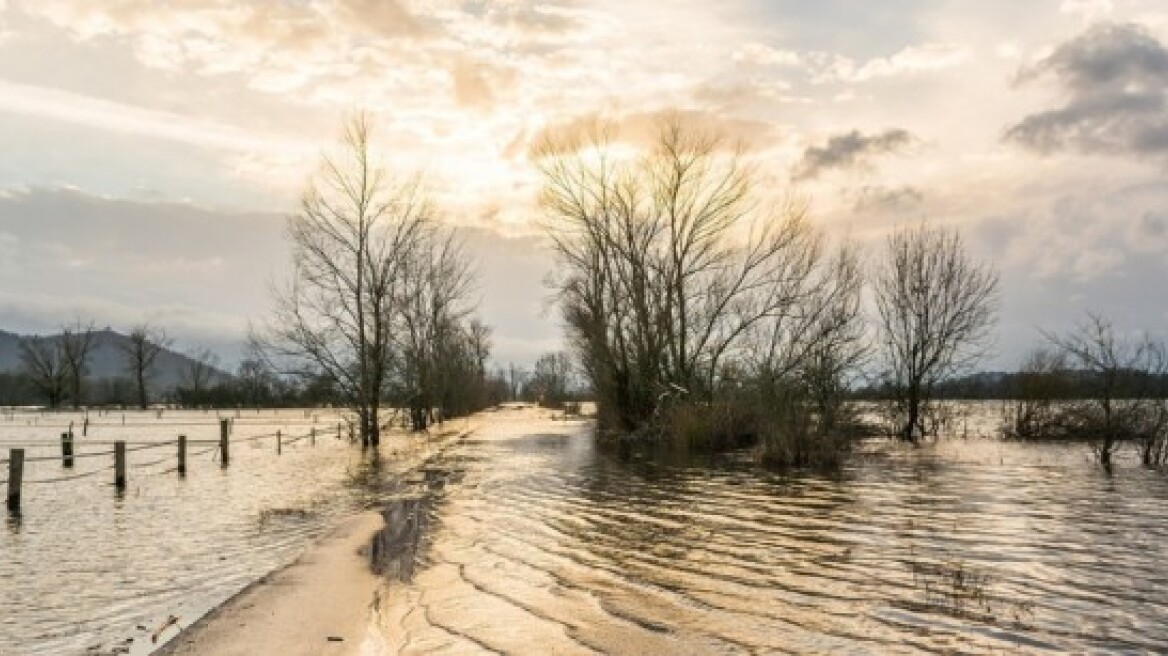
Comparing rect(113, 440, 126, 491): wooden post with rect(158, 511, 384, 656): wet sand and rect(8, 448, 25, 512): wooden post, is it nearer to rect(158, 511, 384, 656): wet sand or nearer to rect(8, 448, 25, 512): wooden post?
rect(8, 448, 25, 512): wooden post

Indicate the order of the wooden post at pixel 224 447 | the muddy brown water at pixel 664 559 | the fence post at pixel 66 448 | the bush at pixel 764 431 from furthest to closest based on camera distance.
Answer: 1. the wooden post at pixel 224 447
2. the fence post at pixel 66 448
3. the bush at pixel 764 431
4. the muddy brown water at pixel 664 559

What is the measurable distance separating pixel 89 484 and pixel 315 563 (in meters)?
14.6

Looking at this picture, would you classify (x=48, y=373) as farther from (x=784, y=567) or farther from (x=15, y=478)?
(x=784, y=567)

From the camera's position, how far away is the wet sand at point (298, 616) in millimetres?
6152

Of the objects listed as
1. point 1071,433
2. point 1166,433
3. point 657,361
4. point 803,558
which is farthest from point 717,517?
point 1071,433

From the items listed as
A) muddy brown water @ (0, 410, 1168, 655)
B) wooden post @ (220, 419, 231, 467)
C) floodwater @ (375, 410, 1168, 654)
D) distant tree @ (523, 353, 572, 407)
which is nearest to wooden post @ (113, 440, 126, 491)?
muddy brown water @ (0, 410, 1168, 655)

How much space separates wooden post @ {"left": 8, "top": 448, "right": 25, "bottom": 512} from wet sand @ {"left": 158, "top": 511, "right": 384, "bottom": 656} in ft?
30.9

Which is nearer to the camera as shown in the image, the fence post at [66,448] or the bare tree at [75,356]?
the fence post at [66,448]

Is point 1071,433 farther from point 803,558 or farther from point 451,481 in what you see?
point 803,558

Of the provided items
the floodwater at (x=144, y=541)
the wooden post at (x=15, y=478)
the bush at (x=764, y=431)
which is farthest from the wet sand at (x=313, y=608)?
the bush at (x=764, y=431)

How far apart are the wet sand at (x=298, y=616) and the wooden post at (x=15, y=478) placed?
30.9ft

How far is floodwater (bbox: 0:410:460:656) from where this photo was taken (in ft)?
24.5

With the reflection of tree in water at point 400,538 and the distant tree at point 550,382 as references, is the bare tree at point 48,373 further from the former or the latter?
the reflection of tree in water at point 400,538

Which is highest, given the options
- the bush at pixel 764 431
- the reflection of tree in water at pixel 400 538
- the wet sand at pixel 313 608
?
the bush at pixel 764 431
